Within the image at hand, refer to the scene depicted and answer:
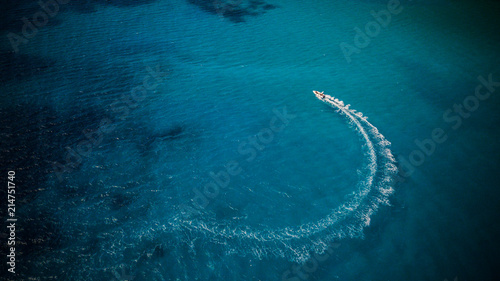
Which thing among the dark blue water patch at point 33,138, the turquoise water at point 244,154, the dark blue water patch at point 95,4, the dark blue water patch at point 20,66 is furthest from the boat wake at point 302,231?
the dark blue water patch at point 95,4

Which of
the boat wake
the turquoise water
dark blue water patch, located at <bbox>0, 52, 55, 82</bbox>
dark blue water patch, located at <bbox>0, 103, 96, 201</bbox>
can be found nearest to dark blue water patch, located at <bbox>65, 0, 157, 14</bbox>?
the turquoise water

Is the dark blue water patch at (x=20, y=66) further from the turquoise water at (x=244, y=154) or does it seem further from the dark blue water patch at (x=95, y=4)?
the dark blue water patch at (x=95, y=4)

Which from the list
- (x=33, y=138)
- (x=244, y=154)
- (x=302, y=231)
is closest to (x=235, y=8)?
(x=244, y=154)

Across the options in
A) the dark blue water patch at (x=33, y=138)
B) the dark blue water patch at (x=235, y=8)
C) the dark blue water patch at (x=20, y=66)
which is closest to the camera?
the dark blue water patch at (x=33, y=138)

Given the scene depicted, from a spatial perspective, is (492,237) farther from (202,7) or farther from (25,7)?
(25,7)

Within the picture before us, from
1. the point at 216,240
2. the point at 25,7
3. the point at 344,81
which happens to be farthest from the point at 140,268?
the point at 25,7

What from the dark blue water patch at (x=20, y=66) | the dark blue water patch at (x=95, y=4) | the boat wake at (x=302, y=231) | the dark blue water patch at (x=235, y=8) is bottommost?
the boat wake at (x=302, y=231)

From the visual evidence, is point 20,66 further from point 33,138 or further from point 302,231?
point 302,231

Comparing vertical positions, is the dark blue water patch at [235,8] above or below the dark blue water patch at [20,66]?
above

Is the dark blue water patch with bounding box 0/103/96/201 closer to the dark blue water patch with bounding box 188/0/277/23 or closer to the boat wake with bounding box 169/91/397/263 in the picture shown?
the boat wake with bounding box 169/91/397/263
